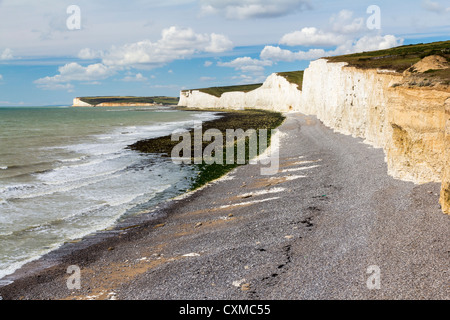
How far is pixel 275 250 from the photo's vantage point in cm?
1170

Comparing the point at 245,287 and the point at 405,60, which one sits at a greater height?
the point at 405,60

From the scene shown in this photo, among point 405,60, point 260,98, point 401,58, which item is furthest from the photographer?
point 260,98

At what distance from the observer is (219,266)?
1105 cm

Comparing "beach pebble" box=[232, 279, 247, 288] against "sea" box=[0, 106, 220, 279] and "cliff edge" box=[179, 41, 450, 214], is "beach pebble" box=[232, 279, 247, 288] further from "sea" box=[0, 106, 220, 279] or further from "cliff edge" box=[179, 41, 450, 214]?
"sea" box=[0, 106, 220, 279]

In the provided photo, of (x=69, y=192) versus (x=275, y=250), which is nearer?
(x=275, y=250)

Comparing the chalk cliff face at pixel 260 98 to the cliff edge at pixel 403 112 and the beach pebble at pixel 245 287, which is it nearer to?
the cliff edge at pixel 403 112

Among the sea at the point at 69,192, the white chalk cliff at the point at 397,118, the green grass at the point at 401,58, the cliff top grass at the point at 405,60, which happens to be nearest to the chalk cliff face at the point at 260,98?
the white chalk cliff at the point at 397,118

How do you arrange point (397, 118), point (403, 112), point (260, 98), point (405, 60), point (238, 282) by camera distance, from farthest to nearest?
point (260, 98)
point (405, 60)
point (397, 118)
point (403, 112)
point (238, 282)

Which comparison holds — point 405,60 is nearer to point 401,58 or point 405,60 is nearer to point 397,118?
point 401,58

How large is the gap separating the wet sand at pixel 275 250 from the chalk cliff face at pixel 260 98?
267ft

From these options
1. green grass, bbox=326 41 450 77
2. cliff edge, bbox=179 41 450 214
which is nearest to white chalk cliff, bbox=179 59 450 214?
cliff edge, bbox=179 41 450 214

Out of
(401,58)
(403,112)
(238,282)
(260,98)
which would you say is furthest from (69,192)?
(260,98)

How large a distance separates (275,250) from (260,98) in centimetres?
12510

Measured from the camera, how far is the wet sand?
30.8ft
